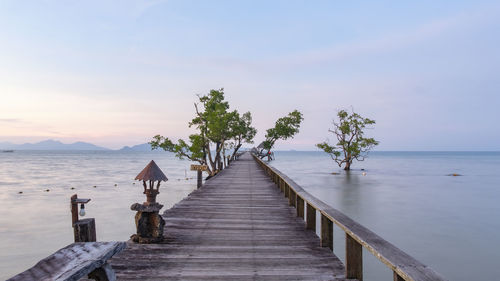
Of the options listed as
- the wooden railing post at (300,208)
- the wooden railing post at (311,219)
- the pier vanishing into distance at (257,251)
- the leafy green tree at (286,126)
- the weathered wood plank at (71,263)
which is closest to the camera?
the weathered wood plank at (71,263)

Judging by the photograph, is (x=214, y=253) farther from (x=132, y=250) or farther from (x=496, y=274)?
(x=496, y=274)

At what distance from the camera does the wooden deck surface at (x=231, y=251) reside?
13.3 ft

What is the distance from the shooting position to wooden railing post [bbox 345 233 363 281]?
370 centimetres

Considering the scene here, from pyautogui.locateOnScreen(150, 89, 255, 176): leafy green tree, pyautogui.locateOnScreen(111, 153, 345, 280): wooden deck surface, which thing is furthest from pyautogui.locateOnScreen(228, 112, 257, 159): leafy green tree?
pyautogui.locateOnScreen(111, 153, 345, 280): wooden deck surface

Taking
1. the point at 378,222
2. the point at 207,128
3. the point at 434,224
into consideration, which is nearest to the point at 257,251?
the point at 378,222

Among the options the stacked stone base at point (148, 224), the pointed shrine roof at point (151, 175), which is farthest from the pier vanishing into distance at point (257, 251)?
the pointed shrine roof at point (151, 175)

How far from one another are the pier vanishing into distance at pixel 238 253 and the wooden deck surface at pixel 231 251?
0.5 inches

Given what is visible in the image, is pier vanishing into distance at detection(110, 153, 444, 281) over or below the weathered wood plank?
below

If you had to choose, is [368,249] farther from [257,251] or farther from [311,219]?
[311,219]

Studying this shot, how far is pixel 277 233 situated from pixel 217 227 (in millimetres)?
1373

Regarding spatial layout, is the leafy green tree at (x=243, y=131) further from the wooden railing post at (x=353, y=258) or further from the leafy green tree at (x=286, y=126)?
the wooden railing post at (x=353, y=258)

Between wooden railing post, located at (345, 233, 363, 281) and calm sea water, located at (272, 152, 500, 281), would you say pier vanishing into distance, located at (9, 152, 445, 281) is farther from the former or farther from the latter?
calm sea water, located at (272, 152, 500, 281)

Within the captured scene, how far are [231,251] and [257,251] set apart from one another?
0.44 metres

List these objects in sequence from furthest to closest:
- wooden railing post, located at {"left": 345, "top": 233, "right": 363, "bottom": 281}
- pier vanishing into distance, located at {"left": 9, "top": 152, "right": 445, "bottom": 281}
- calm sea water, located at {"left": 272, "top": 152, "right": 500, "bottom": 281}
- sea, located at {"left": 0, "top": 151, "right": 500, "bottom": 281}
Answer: sea, located at {"left": 0, "top": 151, "right": 500, "bottom": 281} < calm sea water, located at {"left": 272, "top": 152, "right": 500, "bottom": 281} < wooden railing post, located at {"left": 345, "top": 233, "right": 363, "bottom": 281} < pier vanishing into distance, located at {"left": 9, "top": 152, "right": 445, "bottom": 281}
